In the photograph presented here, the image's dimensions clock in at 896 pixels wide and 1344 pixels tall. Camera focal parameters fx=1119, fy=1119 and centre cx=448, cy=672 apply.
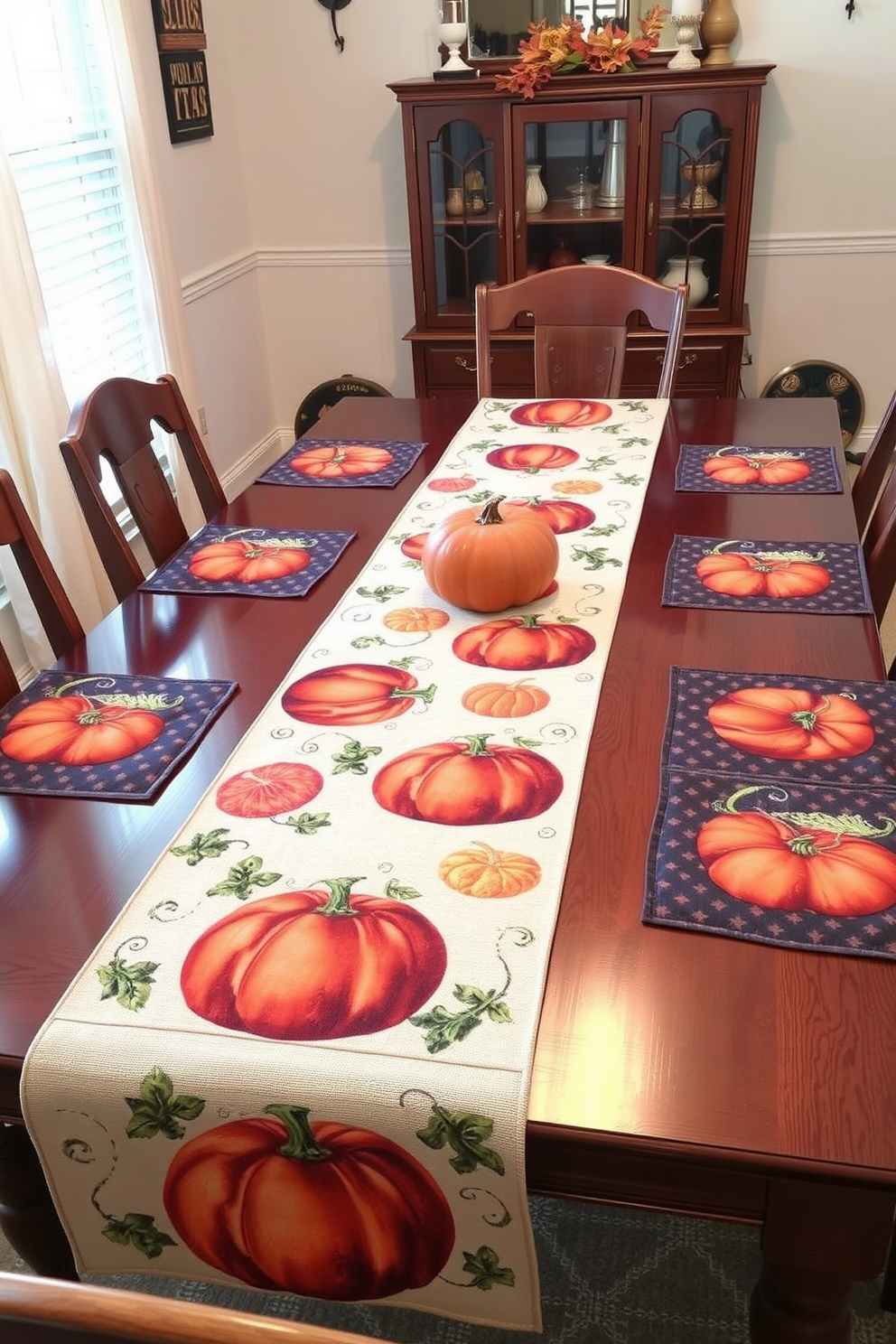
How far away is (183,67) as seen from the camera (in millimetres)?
3311

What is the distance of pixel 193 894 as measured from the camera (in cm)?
98

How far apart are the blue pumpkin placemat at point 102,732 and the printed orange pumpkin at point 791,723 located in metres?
0.56

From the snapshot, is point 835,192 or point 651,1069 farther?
point 835,192

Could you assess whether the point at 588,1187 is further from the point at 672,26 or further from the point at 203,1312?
the point at 672,26

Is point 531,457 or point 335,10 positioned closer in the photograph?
point 531,457

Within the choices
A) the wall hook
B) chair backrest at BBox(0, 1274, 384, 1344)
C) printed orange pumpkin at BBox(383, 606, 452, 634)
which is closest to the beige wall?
the wall hook

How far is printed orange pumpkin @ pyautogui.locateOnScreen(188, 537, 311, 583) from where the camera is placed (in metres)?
Answer: 1.57

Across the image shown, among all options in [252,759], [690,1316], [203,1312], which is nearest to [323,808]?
[252,759]

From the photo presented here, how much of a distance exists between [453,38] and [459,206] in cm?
46

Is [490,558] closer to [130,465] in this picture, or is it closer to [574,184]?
[130,465]

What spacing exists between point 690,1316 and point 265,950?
85 cm

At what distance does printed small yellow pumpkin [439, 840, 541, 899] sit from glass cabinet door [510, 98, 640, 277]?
2.79 meters

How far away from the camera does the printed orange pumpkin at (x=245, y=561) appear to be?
1.57 metres

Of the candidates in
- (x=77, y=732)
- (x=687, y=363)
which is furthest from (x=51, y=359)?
(x=687, y=363)
